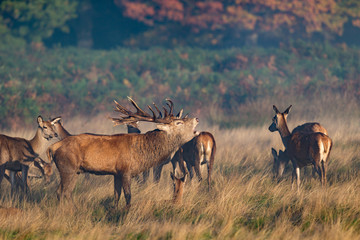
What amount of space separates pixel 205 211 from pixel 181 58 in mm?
18768

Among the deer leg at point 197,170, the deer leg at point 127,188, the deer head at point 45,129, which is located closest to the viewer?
the deer leg at point 127,188

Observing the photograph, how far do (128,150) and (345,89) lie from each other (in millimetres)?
14170

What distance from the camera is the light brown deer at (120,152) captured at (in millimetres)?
9203

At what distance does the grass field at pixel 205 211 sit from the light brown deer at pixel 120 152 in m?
0.47

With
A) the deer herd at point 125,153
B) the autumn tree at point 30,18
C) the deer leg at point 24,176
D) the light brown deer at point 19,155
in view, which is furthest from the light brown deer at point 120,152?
the autumn tree at point 30,18

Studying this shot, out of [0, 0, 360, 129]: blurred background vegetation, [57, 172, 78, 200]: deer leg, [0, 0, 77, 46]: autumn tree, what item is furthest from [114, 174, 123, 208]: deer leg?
[0, 0, 77, 46]: autumn tree

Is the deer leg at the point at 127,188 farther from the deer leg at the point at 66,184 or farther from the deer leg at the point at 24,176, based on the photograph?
the deer leg at the point at 24,176

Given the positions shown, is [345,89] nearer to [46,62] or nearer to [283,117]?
[283,117]

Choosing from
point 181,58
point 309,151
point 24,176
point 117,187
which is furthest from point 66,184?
point 181,58

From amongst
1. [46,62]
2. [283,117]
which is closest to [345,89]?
[283,117]

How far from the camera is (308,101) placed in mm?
20859

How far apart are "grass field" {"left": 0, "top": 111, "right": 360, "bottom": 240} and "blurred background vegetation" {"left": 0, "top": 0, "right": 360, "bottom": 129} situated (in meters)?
8.46

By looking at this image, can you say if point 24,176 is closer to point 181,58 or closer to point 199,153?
point 199,153

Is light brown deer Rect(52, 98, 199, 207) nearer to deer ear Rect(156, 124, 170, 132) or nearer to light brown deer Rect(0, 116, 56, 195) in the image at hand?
deer ear Rect(156, 124, 170, 132)
